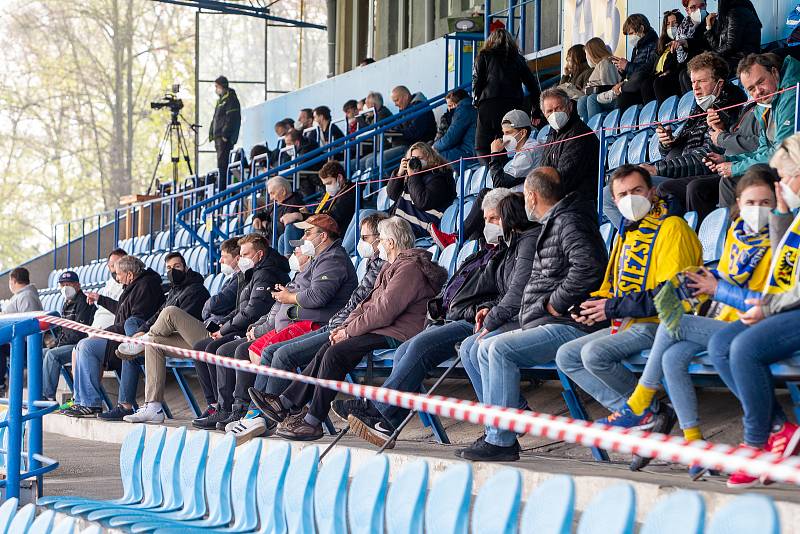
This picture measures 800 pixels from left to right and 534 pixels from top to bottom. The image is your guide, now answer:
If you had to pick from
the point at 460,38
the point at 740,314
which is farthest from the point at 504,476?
the point at 460,38

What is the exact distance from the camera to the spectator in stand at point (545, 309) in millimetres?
4875

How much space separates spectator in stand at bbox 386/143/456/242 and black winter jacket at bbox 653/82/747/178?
209 centimetres

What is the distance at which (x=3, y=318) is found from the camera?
508cm

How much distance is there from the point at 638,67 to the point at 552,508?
645 cm

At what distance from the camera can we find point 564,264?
509 cm

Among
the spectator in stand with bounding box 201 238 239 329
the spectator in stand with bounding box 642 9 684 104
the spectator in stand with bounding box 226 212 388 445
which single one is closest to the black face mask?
the spectator in stand with bounding box 201 238 239 329

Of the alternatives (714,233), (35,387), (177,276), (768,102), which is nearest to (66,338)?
(177,276)

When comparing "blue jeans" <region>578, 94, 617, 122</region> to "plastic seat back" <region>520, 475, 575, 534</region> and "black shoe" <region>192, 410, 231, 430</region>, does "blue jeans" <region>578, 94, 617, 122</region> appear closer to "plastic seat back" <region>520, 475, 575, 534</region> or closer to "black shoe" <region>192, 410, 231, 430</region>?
"black shoe" <region>192, 410, 231, 430</region>

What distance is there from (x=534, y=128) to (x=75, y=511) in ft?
19.3

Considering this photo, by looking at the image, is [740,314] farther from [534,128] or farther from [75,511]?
[534,128]

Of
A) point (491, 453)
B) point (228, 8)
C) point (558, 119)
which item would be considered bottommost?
point (491, 453)

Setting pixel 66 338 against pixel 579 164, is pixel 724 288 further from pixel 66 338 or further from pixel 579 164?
pixel 66 338

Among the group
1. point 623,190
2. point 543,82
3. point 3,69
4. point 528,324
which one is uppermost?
point 3,69

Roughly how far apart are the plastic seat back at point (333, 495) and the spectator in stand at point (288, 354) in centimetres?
273
